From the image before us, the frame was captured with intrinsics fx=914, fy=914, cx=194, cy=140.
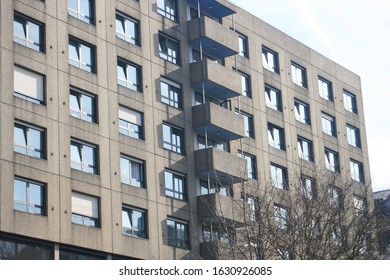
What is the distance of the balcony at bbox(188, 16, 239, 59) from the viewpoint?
48438 mm

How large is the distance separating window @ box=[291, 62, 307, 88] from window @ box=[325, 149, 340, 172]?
461cm

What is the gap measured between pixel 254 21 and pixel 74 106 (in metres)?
17.2

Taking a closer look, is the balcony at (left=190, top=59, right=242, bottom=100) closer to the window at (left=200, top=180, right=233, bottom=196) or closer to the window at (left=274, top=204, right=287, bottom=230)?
the window at (left=200, top=180, right=233, bottom=196)

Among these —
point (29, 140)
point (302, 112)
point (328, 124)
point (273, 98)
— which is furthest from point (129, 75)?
point (328, 124)

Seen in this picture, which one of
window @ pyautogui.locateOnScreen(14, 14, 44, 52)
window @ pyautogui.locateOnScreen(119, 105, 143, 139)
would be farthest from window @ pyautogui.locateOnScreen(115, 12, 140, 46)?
window @ pyautogui.locateOnScreen(14, 14, 44, 52)

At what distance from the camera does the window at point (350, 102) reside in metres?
62.1

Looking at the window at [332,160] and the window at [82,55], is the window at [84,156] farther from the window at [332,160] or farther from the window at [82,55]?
the window at [332,160]

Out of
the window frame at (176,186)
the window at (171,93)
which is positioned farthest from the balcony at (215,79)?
the window frame at (176,186)

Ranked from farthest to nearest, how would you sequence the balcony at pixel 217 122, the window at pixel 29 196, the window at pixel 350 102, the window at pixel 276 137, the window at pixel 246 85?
the window at pixel 350 102
the window at pixel 276 137
the window at pixel 246 85
the balcony at pixel 217 122
the window at pixel 29 196

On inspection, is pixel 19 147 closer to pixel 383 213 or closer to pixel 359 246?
pixel 359 246

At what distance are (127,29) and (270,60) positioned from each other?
1294 centimetres

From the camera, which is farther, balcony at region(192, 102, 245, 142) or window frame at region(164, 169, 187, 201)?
balcony at region(192, 102, 245, 142)

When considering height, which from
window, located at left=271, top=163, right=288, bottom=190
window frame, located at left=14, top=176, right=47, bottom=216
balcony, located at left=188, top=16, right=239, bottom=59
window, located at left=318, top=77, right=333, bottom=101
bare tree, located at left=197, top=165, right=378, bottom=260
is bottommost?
bare tree, located at left=197, top=165, right=378, bottom=260

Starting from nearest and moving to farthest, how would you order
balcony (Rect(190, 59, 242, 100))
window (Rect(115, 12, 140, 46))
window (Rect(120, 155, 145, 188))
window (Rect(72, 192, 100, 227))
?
1. window (Rect(72, 192, 100, 227))
2. window (Rect(120, 155, 145, 188))
3. window (Rect(115, 12, 140, 46))
4. balcony (Rect(190, 59, 242, 100))
